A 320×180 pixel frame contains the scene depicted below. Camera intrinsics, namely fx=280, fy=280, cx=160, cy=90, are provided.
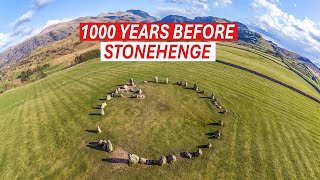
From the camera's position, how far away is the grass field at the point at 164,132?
4438 centimetres

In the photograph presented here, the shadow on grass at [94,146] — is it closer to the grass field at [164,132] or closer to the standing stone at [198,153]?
the grass field at [164,132]

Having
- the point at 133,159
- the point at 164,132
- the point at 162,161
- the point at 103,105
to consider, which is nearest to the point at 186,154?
the point at 162,161

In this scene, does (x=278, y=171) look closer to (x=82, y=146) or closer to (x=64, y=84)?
(x=82, y=146)

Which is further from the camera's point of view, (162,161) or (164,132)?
(164,132)

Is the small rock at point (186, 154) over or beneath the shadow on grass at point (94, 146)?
over

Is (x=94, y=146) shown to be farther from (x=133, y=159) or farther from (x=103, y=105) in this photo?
(x=103, y=105)

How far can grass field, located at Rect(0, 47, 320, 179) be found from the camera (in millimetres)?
44375

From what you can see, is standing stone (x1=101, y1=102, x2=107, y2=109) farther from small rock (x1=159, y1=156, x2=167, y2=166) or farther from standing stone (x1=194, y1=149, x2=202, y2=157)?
standing stone (x1=194, y1=149, x2=202, y2=157)

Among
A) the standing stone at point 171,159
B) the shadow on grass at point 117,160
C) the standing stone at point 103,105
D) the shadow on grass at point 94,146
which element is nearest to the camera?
the shadow on grass at point 117,160

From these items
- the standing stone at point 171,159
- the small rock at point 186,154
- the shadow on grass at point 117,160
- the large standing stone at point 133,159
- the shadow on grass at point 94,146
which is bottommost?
the shadow on grass at point 117,160

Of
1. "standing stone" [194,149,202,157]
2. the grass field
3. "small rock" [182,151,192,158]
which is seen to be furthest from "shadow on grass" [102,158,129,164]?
"standing stone" [194,149,202,157]

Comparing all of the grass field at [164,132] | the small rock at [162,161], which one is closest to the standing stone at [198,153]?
the grass field at [164,132]

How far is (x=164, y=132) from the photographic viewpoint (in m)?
53.8

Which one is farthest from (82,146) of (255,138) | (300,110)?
(300,110)
